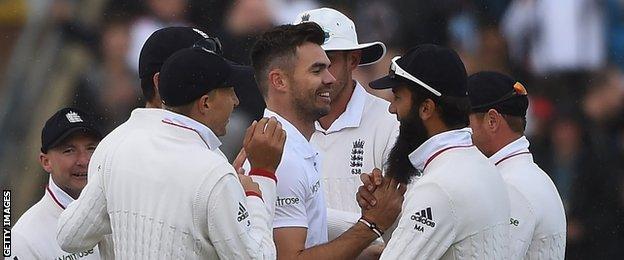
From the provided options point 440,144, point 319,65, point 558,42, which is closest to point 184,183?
point 440,144

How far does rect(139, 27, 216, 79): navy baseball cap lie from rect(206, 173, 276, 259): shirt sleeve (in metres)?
0.60

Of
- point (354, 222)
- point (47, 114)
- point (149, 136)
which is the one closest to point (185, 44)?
point (149, 136)

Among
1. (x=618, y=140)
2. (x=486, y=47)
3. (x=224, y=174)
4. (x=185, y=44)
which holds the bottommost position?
(x=618, y=140)

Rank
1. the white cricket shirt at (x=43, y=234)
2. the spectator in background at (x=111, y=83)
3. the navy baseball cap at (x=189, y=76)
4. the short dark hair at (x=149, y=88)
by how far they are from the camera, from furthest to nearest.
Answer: the spectator in background at (x=111, y=83), the white cricket shirt at (x=43, y=234), the short dark hair at (x=149, y=88), the navy baseball cap at (x=189, y=76)

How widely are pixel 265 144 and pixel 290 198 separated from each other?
1.33 ft

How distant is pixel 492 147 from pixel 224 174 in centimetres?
167

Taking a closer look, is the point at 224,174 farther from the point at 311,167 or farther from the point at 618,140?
the point at 618,140

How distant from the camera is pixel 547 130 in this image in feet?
24.5

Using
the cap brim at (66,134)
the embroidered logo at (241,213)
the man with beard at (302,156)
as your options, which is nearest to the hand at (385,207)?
the man with beard at (302,156)

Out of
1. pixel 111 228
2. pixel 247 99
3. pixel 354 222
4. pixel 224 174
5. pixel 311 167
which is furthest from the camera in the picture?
pixel 247 99

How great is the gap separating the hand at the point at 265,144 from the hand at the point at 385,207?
0.54 meters

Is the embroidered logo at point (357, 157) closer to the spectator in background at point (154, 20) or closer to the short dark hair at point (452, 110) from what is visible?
the short dark hair at point (452, 110)

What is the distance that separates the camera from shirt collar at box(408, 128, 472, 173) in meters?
4.48

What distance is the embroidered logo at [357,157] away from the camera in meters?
5.68
